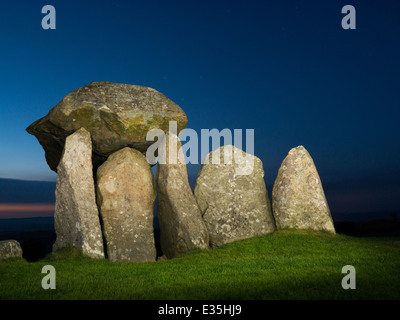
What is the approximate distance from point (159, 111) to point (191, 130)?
1.87 metres

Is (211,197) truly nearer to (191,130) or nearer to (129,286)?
(191,130)

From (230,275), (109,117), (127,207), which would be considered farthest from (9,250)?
(230,275)

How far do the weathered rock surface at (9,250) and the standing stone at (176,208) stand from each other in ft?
18.7

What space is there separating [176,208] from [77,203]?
3845 millimetres

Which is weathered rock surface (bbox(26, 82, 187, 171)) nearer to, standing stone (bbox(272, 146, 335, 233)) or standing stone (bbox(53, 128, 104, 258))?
standing stone (bbox(53, 128, 104, 258))

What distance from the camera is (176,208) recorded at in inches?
628

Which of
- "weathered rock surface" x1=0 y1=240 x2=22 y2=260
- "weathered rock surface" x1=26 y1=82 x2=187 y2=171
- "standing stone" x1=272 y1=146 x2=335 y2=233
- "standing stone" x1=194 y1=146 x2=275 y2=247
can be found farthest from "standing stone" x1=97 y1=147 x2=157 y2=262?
"standing stone" x1=272 y1=146 x2=335 y2=233

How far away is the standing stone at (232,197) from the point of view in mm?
17156

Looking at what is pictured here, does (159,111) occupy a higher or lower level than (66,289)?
higher

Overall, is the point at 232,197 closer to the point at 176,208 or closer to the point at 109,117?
the point at 176,208

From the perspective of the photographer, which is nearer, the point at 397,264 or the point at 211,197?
the point at 397,264
